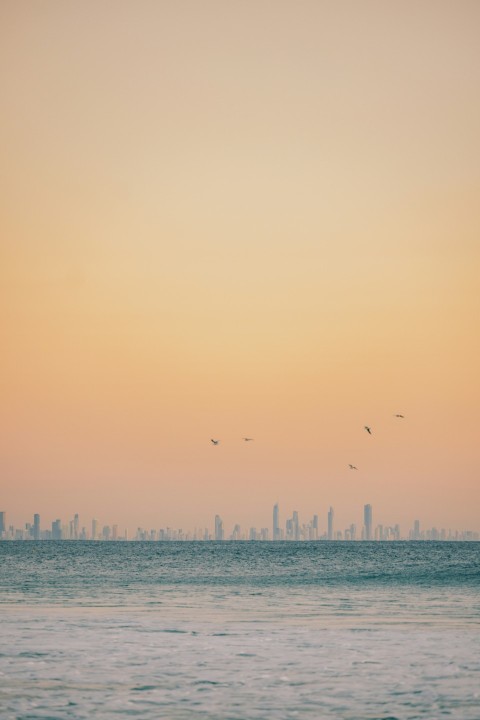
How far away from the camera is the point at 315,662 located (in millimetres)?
26281

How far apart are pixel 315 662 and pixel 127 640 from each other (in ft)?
25.4

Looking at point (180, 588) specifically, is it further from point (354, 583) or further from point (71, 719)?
point (71, 719)

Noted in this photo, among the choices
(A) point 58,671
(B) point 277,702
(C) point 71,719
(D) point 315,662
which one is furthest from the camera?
(D) point 315,662

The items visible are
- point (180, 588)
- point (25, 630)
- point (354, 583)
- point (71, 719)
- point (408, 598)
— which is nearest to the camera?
point (71, 719)

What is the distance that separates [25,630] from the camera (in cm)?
3347

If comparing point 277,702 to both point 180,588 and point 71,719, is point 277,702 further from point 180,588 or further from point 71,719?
point 180,588

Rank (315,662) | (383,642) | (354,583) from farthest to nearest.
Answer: (354,583) → (383,642) → (315,662)

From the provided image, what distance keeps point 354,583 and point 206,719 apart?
5514cm

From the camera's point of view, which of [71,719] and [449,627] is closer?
[71,719]

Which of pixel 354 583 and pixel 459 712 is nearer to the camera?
pixel 459 712

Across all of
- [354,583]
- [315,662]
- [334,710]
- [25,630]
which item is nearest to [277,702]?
[334,710]

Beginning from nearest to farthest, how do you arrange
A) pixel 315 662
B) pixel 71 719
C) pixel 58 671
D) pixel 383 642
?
pixel 71 719, pixel 58 671, pixel 315 662, pixel 383 642

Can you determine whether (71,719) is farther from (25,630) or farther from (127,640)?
(25,630)

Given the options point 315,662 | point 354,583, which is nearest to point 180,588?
point 354,583
